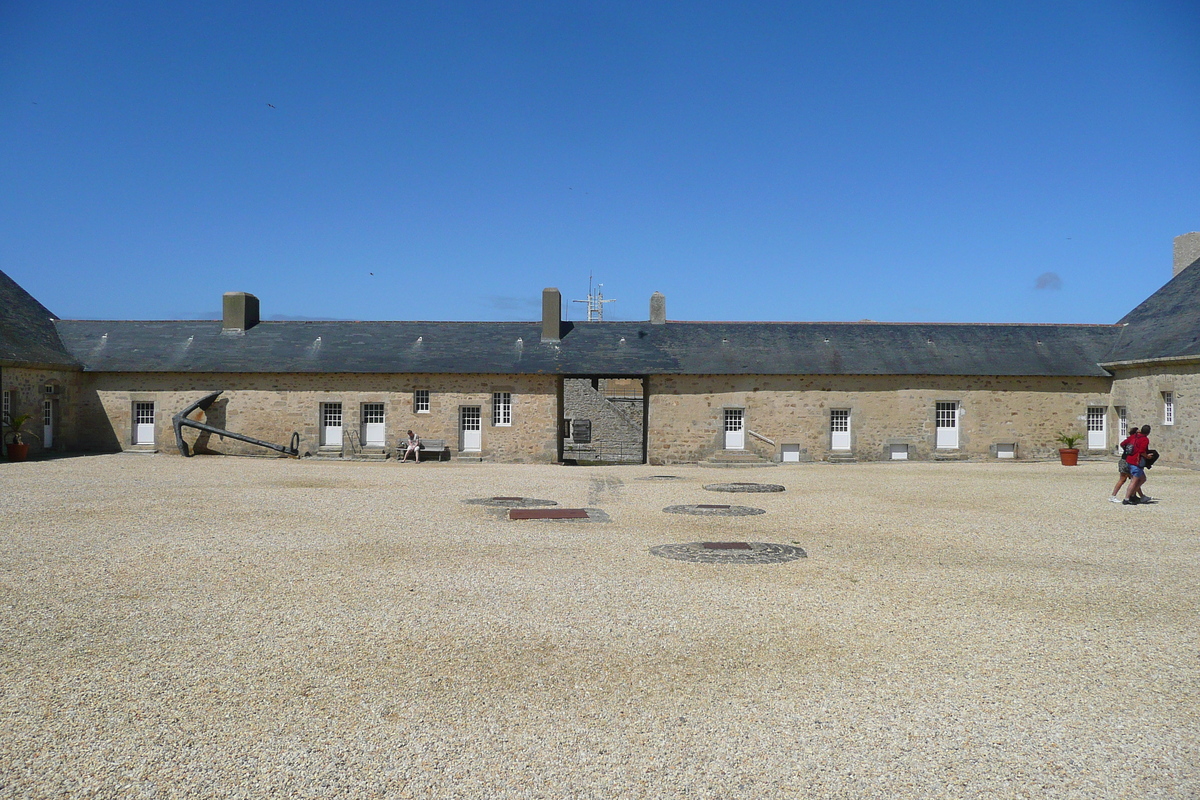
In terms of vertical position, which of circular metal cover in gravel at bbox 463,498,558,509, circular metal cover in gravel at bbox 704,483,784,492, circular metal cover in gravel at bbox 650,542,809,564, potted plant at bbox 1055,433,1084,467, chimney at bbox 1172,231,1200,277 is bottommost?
circular metal cover in gravel at bbox 650,542,809,564

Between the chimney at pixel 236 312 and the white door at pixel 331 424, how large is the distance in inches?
197

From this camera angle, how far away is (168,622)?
5.93 m

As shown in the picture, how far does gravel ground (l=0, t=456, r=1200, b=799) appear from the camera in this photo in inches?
147

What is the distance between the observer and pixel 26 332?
76.3 feet

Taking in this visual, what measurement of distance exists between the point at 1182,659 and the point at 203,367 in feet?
81.5

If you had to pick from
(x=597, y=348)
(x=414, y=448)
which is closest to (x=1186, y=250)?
(x=597, y=348)

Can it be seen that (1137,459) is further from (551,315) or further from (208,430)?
(208,430)

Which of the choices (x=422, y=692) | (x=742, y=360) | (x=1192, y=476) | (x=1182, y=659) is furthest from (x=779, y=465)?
(x=422, y=692)

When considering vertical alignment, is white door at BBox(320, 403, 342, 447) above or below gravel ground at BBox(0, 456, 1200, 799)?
above

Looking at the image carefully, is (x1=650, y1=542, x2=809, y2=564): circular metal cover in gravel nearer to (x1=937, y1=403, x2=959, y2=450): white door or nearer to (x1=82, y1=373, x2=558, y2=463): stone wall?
(x1=82, y1=373, x2=558, y2=463): stone wall

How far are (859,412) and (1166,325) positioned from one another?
8661mm

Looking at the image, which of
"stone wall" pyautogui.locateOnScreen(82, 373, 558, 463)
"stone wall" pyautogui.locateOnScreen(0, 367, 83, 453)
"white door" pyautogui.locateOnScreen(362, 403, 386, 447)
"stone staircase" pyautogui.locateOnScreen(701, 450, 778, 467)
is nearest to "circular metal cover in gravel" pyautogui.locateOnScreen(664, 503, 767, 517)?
"stone staircase" pyautogui.locateOnScreen(701, 450, 778, 467)

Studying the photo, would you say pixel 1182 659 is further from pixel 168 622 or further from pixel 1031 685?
pixel 168 622

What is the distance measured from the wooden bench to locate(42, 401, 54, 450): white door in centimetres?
981
